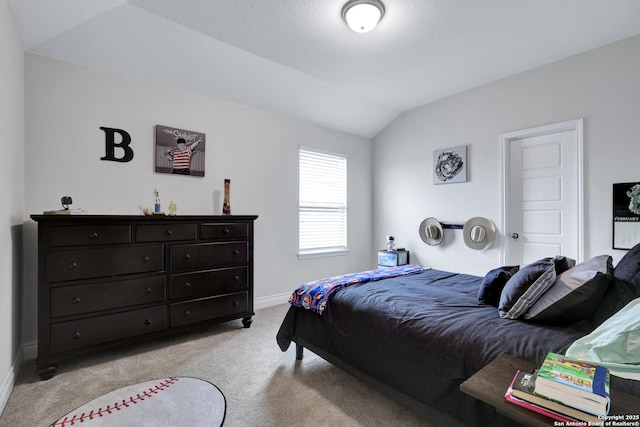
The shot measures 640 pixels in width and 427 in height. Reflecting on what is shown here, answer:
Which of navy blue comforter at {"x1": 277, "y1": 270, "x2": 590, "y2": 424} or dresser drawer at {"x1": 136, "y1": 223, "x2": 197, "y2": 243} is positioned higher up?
dresser drawer at {"x1": 136, "y1": 223, "x2": 197, "y2": 243}

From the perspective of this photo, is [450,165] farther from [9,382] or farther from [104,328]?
[9,382]

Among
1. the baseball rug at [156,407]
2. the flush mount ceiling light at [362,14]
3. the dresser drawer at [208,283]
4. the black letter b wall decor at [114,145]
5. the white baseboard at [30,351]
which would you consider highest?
the flush mount ceiling light at [362,14]

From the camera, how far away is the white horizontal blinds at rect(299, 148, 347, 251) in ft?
14.5

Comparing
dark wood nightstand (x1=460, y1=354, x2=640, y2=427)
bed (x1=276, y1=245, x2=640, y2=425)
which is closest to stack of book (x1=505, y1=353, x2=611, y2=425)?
dark wood nightstand (x1=460, y1=354, x2=640, y2=427)

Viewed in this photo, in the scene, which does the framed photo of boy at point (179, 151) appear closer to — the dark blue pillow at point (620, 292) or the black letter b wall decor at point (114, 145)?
the black letter b wall decor at point (114, 145)

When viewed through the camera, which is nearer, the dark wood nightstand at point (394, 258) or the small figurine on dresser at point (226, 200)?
the small figurine on dresser at point (226, 200)

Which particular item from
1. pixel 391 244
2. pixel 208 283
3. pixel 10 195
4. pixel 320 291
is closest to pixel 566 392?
pixel 320 291

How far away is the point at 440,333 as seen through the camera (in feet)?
5.36

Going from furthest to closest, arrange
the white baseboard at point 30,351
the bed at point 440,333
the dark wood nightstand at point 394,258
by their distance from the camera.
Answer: the dark wood nightstand at point 394,258
the white baseboard at point 30,351
the bed at point 440,333

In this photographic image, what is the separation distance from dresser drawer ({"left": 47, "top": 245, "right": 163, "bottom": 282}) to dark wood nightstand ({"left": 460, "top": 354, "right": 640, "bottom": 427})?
2.47m

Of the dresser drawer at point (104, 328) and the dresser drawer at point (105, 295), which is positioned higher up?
the dresser drawer at point (105, 295)

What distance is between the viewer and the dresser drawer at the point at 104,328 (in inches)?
90.4

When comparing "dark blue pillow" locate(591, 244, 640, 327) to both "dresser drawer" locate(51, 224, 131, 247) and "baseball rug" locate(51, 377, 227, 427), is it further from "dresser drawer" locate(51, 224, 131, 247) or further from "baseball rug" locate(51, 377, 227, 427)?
"dresser drawer" locate(51, 224, 131, 247)

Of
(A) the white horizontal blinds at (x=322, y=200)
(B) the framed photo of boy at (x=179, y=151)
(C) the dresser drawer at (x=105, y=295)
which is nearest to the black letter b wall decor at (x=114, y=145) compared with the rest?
(B) the framed photo of boy at (x=179, y=151)
